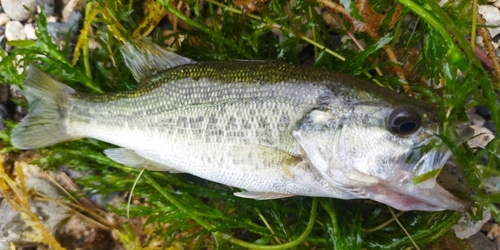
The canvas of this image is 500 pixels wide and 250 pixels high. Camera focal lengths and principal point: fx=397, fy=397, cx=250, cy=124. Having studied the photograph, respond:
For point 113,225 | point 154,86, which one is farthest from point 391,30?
point 113,225

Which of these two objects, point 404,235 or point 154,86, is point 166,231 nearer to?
point 154,86

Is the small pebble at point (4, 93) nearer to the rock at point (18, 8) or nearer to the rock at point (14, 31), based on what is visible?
the rock at point (14, 31)

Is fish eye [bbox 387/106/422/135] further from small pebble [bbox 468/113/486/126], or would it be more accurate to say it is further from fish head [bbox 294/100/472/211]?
small pebble [bbox 468/113/486/126]

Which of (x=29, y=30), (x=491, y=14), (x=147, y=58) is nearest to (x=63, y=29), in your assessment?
(x=29, y=30)

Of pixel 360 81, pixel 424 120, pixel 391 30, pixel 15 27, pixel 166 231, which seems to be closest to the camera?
pixel 424 120

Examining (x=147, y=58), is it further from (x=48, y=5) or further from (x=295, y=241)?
(x=295, y=241)
